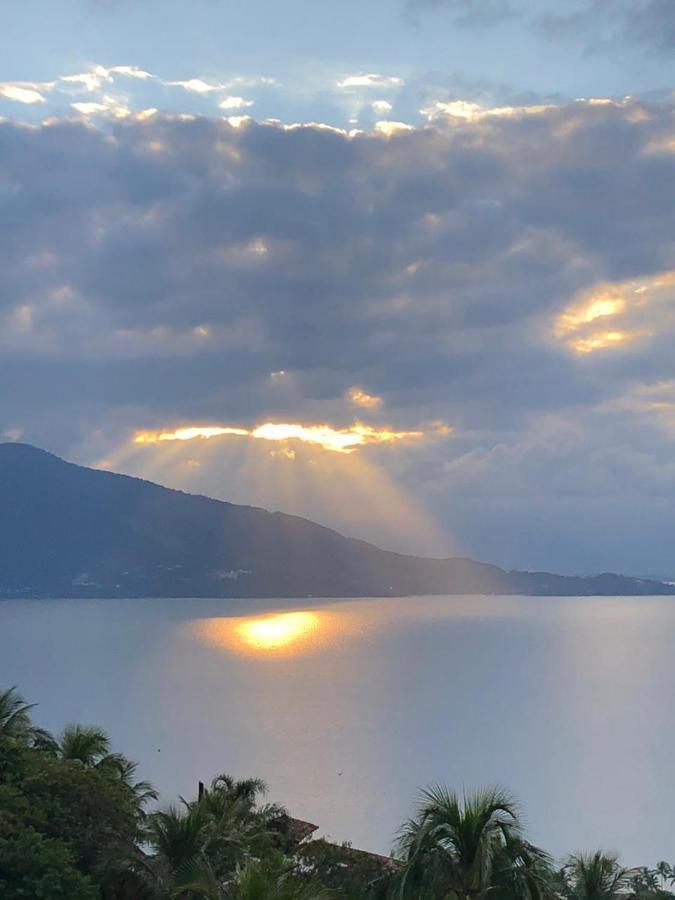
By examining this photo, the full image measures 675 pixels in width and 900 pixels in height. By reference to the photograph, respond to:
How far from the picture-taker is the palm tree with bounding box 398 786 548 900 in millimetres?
13406

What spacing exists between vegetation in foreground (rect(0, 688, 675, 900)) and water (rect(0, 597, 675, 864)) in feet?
136

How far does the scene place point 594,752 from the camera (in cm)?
9694

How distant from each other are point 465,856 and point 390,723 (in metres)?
104

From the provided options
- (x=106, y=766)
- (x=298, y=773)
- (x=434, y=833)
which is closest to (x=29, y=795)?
(x=106, y=766)

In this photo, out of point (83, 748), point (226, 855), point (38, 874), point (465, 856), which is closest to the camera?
point (465, 856)

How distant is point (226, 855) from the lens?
19.6m

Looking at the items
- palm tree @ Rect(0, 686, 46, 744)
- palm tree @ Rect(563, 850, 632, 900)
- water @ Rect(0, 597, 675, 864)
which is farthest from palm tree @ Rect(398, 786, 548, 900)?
water @ Rect(0, 597, 675, 864)

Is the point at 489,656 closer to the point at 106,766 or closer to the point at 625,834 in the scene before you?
the point at 625,834

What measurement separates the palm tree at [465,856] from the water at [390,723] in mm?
51750

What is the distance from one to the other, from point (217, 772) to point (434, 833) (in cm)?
7895

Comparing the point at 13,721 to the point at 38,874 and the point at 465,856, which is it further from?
the point at 465,856

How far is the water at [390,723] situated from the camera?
75.8 meters

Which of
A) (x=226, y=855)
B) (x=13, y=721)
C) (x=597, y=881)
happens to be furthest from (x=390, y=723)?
(x=226, y=855)

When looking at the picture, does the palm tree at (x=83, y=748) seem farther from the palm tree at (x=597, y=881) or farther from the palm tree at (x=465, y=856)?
the palm tree at (x=465, y=856)
